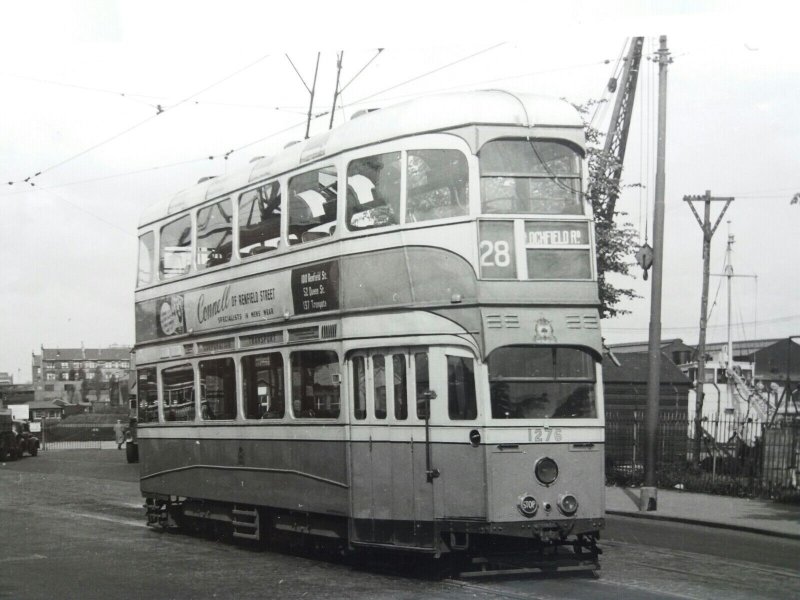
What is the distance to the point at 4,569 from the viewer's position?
11.8 meters

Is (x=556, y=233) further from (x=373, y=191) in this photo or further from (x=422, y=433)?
(x=422, y=433)

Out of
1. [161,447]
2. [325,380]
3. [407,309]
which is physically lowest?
[161,447]

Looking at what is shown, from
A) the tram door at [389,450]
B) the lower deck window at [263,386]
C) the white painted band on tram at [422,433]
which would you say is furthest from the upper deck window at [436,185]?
the lower deck window at [263,386]

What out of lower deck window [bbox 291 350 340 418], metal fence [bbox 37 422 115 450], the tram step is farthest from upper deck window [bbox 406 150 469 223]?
metal fence [bbox 37 422 115 450]

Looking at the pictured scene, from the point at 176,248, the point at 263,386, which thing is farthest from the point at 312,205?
the point at 176,248

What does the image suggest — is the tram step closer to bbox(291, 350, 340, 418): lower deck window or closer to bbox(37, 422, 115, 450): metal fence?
bbox(291, 350, 340, 418): lower deck window

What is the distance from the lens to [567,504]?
33.5ft

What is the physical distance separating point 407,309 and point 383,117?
7.14 ft

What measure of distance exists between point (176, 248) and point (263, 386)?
11.0 feet

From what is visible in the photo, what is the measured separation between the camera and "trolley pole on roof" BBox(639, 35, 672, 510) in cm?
1856

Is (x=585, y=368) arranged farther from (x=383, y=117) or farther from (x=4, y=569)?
(x=4, y=569)

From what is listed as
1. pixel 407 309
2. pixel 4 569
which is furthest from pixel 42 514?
pixel 407 309

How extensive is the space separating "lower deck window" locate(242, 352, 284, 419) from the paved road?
173 cm

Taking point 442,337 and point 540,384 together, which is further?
point 442,337
